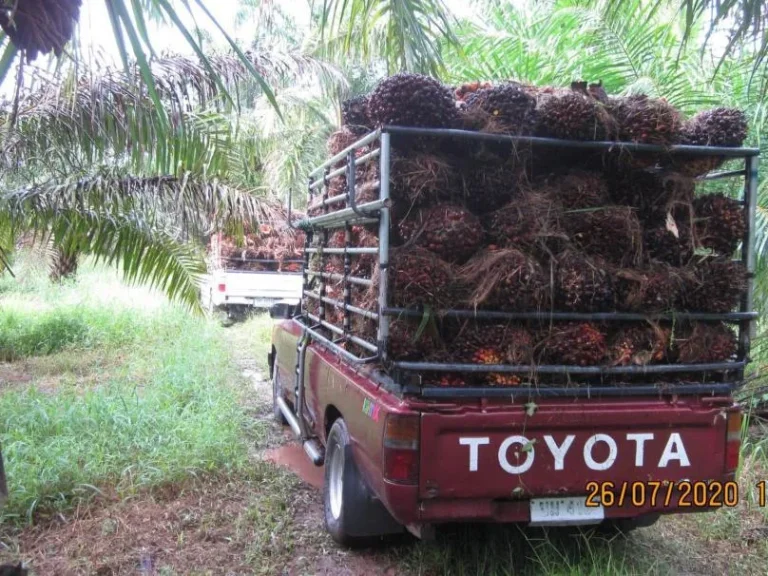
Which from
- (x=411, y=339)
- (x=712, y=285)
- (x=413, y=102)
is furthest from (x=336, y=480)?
(x=712, y=285)

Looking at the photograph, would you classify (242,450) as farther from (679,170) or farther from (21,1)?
(21,1)

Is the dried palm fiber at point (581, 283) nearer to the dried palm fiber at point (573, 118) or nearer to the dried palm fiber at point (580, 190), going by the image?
the dried palm fiber at point (580, 190)

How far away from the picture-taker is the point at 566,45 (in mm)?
7430

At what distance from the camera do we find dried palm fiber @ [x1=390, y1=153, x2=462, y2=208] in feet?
11.2

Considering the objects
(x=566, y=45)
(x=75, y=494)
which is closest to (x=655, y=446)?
(x=75, y=494)

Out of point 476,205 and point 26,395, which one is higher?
point 476,205

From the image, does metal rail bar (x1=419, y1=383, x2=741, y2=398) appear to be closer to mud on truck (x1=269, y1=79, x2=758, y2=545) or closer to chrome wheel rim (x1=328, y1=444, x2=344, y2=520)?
mud on truck (x1=269, y1=79, x2=758, y2=545)

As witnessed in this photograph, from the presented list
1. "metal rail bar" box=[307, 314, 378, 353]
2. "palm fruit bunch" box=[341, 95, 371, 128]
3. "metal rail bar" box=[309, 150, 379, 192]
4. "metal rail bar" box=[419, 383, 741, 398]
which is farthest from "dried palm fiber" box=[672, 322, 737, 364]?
"palm fruit bunch" box=[341, 95, 371, 128]

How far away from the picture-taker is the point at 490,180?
3.59 m

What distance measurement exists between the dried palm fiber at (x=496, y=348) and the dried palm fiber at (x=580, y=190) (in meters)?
0.73

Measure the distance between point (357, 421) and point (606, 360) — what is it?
1323 mm

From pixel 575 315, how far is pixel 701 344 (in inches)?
28.0

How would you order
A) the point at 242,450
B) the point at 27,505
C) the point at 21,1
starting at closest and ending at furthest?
the point at 21,1
the point at 27,505
the point at 242,450

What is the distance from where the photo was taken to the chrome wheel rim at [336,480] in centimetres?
406
